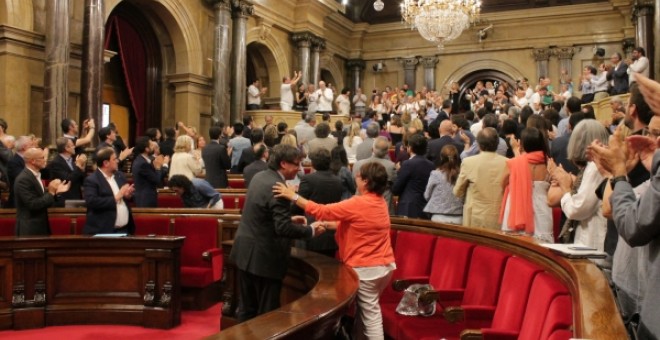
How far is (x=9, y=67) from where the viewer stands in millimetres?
9703

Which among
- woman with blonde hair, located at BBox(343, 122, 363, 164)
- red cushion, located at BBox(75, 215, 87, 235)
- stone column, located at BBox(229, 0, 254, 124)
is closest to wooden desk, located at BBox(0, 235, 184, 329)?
red cushion, located at BBox(75, 215, 87, 235)

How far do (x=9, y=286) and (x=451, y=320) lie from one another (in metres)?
3.82

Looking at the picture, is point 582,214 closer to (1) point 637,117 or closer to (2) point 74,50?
(1) point 637,117

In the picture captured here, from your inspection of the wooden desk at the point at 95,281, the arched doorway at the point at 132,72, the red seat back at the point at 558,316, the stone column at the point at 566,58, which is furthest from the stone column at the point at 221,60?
the red seat back at the point at 558,316

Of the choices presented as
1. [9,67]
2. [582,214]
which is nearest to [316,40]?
[9,67]

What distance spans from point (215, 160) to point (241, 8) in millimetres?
8007

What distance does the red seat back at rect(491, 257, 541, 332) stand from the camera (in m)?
2.89

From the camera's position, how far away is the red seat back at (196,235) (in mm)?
5957

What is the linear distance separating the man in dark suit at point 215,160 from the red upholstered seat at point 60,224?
2102 millimetres

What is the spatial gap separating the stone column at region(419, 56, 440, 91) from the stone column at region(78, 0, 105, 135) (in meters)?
13.1

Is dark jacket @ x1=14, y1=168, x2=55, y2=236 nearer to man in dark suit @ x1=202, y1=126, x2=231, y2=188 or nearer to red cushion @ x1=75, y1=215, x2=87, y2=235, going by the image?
red cushion @ x1=75, y1=215, x2=87, y2=235

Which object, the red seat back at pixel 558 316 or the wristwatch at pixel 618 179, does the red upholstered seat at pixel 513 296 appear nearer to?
the red seat back at pixel 558 316

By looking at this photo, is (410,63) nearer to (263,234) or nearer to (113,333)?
(113,333)

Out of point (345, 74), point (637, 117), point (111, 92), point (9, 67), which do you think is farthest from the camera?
point (345, 74)
